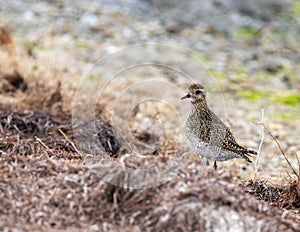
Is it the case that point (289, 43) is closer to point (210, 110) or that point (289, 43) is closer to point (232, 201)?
point (210, 110)

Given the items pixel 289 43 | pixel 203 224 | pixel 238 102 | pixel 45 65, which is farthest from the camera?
pixel 289 43

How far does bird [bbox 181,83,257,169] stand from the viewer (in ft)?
17.9

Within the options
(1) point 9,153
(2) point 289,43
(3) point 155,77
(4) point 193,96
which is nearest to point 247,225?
(4) point 193,96

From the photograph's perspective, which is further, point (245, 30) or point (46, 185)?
point (245, 30)

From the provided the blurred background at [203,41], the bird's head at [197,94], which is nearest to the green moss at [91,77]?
the blurred background at [203,41]

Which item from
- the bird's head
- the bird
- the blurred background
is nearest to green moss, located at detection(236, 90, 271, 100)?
the blurred background

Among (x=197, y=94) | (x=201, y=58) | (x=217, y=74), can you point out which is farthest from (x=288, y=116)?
(x=197, y=94)

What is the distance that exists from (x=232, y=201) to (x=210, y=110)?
1200 millimetres

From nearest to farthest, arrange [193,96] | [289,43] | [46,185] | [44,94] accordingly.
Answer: [46,185]
[193,96]
[44,94]
[289,43]

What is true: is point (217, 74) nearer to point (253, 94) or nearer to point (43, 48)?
point (253, 94)

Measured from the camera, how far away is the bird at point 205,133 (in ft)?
17.9

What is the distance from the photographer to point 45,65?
9055 millimetres

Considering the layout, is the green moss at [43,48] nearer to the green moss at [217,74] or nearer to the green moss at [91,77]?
the green moss at [91,77]

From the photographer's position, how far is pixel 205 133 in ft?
18.1
